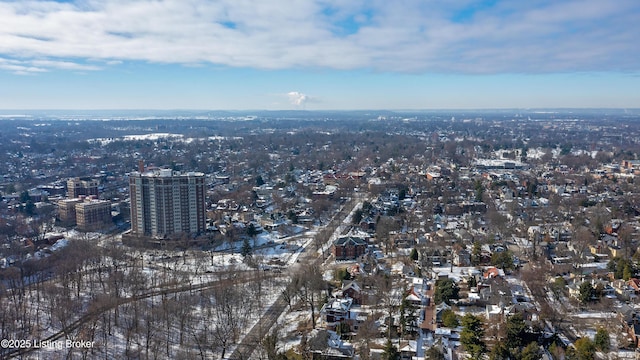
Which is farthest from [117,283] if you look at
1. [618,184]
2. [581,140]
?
[581,140]

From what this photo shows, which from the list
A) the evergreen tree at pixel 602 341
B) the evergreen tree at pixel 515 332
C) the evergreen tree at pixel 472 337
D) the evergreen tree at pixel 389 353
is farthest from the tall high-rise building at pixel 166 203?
the evergreen tree at pixel 602 341

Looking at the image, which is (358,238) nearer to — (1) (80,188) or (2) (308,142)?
(1) (80,188)

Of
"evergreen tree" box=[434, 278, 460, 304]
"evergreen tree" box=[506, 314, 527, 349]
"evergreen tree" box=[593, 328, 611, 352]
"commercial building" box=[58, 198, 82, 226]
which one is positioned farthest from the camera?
"commercial building" box=[58, 198, 82, 226]

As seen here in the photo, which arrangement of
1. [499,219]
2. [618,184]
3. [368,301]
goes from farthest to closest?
[618,184]
[499,219]
[368,301]

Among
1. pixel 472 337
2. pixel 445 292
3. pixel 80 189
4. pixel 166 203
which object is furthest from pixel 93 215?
pixel 472 337

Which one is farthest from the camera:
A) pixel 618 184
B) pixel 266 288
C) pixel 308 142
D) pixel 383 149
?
pixel 308 142

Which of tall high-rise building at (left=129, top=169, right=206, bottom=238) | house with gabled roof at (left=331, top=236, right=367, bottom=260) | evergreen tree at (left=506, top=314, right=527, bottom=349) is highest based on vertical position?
tall high-rise building at (left=129, top=169, right=206, bottom=238)

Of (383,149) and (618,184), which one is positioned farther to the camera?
(383,149)

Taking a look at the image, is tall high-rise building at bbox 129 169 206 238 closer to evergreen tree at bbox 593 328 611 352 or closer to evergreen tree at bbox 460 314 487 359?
evergreen tree at bbox 460 314 487 359

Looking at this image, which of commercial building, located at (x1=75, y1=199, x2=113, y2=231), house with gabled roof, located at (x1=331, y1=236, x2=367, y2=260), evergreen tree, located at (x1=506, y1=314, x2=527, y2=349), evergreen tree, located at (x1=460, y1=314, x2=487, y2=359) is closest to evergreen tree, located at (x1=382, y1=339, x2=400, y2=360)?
evergreen tree, located at (x1=460, y1=314, x2=487, y2=359)
